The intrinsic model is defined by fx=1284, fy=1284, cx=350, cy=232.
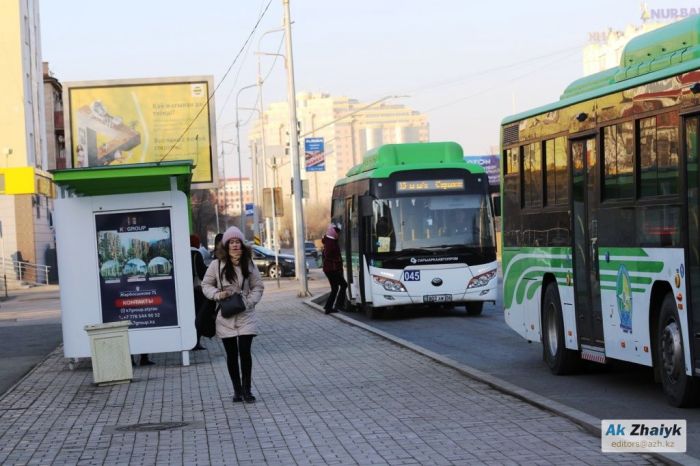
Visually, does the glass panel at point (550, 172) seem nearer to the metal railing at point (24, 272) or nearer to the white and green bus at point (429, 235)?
A: the white and green bus at point (429, 235)

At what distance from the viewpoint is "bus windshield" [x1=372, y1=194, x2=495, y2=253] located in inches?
991

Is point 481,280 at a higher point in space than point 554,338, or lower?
higher

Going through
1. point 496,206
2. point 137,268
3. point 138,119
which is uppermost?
point 138,119

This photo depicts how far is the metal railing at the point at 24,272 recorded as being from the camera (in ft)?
204

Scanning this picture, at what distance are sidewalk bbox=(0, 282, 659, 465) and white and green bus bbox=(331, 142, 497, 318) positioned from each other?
733 centimetres

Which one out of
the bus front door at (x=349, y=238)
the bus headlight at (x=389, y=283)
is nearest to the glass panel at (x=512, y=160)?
the bus headlight at (x=389, y=283)

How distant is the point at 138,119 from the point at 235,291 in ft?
78.9

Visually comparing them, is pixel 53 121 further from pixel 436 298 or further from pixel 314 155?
pixel 436 298

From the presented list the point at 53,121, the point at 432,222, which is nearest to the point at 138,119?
the point at 432,222

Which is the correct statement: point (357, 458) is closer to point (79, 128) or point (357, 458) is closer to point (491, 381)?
point (491, 381)

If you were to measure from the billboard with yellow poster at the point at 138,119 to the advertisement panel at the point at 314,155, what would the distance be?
1675 centimetres

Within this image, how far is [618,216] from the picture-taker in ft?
40.2

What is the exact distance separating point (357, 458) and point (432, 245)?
16.4m

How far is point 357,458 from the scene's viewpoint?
28.9 ft
